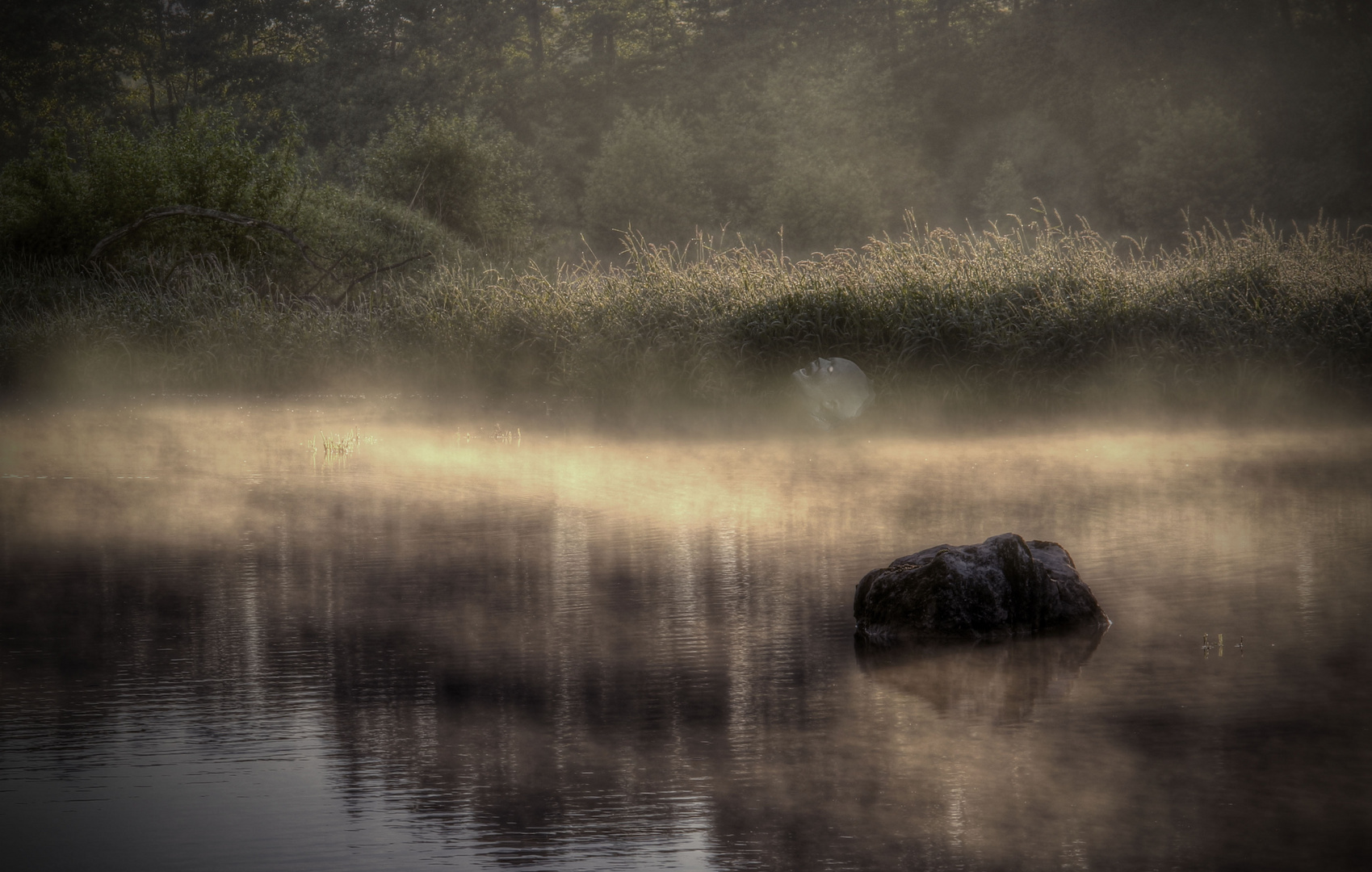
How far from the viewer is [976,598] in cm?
467

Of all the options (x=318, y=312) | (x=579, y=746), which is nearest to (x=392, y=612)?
(x=579, y=746)

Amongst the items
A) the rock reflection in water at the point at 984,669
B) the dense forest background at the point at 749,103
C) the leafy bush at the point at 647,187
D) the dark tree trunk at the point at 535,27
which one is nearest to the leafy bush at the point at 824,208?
the dense forest background at the point at 749,103

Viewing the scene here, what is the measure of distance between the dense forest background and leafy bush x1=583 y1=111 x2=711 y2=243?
89 mm

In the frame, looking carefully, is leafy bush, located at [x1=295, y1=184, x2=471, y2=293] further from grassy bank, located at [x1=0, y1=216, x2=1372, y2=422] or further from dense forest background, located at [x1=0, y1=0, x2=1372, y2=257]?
grassy bank, located at [x1=0, y1=216, x2=1372, y2=422]

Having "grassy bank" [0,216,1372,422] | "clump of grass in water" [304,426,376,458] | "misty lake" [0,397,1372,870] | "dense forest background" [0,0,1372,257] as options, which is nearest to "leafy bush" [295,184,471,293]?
"dense forest background" [0,0,1372,257]

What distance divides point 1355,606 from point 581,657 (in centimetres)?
286

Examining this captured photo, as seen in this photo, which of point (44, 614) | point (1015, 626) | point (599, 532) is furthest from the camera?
point (599, 532)

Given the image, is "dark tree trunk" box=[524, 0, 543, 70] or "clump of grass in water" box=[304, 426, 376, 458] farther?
"dark tree trunk" box=[524, 0, 543, 70]

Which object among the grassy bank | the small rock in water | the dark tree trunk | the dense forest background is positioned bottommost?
the small rock in water

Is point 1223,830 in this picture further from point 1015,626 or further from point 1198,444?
point 1198,444

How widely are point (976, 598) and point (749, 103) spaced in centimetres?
4797

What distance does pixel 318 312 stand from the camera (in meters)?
16.6

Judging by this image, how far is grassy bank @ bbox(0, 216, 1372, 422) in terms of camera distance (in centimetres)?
1239

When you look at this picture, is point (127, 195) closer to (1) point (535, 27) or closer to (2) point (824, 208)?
(2) point (824, 208)
